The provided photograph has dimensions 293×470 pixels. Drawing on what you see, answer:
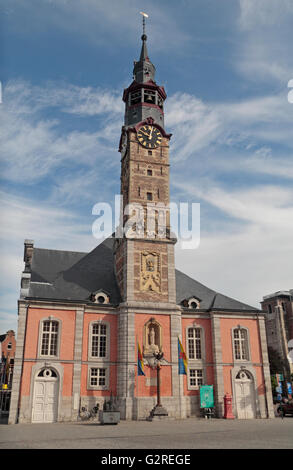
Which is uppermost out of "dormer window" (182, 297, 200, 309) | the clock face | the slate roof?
the clock face

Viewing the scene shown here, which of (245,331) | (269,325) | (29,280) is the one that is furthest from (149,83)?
(269,325)

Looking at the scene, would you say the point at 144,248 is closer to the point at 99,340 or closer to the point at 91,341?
the point at 99,340

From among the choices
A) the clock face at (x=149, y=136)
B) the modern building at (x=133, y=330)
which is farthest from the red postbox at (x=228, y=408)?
the clock face at (x=149, y=136)

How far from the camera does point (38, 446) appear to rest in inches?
567

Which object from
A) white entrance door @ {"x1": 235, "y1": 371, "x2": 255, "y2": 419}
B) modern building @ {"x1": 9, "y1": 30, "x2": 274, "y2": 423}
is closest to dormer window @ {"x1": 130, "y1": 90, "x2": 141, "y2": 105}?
modern building @ {"x1": 9, "y1": 30, "x2": 274, "y2": 423}

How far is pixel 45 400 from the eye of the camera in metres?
30.8

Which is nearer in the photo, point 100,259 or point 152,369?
point 152,369

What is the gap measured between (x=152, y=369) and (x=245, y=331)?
9.80m

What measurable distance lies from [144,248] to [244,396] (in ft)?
50.8

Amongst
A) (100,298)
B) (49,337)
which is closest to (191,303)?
(100,298)

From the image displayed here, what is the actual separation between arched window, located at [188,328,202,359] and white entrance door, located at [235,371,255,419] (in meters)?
4.00

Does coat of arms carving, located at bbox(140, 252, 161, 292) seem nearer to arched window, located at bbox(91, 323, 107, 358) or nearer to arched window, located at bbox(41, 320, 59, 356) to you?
arched window, located at bbox(91, 323, 107, 358)

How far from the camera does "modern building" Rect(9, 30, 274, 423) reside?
103 ft

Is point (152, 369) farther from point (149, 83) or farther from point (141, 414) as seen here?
point (149, 83)
